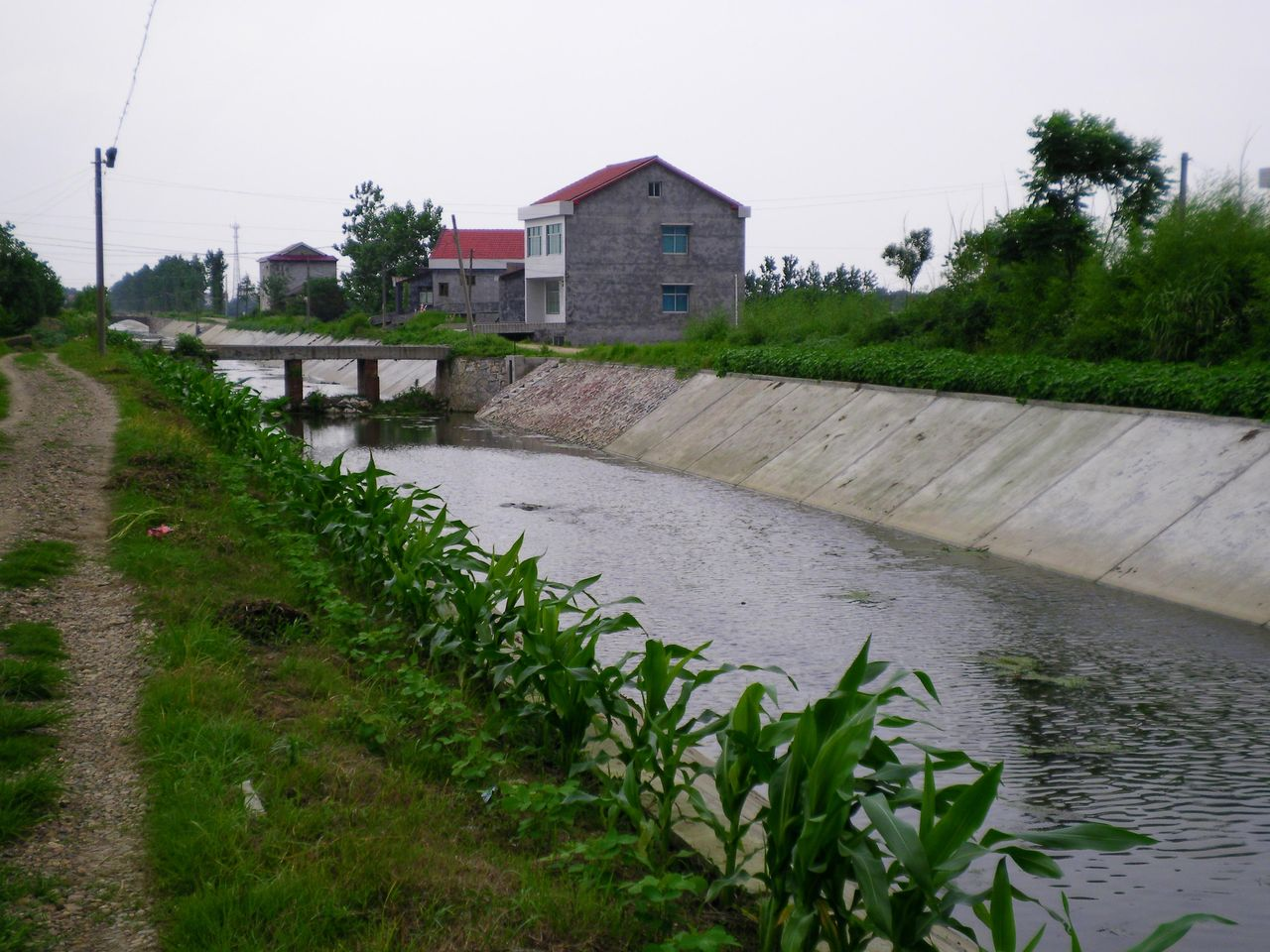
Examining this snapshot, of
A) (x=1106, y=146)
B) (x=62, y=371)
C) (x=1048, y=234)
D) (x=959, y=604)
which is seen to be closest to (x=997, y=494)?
(x=959, y=604)

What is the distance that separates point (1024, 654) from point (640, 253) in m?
42.9

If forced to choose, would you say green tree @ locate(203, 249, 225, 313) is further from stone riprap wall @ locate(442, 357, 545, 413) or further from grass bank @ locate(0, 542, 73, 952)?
grass bank @ locate(0, 542, 73, 952)

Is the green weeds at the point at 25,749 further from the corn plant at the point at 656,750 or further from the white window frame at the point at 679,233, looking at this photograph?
the white window frame at the point at 679,233

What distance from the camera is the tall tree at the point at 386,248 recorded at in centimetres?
8150

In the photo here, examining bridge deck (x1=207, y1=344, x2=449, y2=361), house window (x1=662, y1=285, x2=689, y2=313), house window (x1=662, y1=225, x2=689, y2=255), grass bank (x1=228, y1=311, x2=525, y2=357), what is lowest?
bridge deck (x1=207, y1=344, x2=449, y2=361)

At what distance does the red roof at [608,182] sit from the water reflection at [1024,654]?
33.0 metres

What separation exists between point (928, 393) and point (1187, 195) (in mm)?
5459

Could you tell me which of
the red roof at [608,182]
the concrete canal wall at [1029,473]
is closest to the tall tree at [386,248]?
the red roof at [608,182]

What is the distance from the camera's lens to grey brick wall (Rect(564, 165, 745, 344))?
2016 inches

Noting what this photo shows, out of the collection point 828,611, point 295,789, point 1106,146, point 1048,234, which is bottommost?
point 828,611

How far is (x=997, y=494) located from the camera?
53.4 ft

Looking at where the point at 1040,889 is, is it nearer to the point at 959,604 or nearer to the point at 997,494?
the point at 959,604

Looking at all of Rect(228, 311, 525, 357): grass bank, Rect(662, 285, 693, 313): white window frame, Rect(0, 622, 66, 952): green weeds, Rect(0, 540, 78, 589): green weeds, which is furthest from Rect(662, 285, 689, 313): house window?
Rect(0, 622, 66, 952): green weeds

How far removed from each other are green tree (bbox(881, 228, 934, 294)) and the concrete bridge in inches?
629
